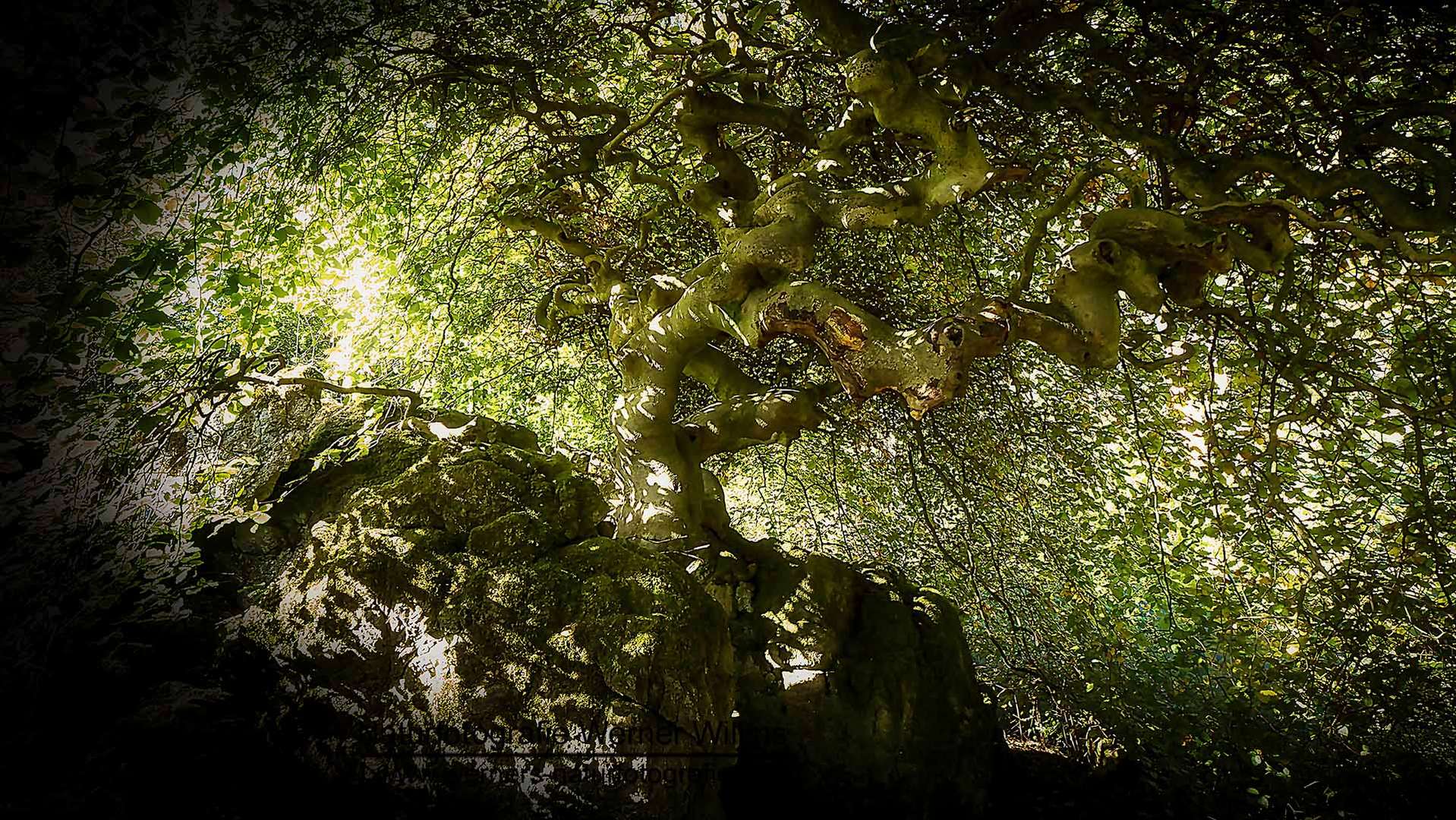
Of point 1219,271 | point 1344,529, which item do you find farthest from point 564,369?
point 1344,529

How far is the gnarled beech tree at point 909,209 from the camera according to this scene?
11.0 ft

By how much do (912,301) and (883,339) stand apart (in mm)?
2104

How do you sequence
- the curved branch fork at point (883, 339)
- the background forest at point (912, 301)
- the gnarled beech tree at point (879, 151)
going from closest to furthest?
1. the background forest at point (912, 301)
2. the gnarled beech tree at point (879, 151)
3. the curved branch fork at point (883, 339)

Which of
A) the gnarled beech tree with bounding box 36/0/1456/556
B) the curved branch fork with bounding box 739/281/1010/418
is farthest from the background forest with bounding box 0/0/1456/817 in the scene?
the curved branch fork with bounding box 739/281/1010/418

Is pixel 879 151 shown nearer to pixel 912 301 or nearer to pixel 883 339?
pixel 912 301

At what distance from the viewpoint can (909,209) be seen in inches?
149

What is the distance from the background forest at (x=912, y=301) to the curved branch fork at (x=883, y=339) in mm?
516

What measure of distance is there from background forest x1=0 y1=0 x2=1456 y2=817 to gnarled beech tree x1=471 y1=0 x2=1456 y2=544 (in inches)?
2.0

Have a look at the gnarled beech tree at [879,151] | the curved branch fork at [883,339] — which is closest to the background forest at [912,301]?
the gnarled beech tree at [879,151]

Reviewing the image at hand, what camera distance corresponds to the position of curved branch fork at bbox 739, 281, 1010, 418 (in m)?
3.62

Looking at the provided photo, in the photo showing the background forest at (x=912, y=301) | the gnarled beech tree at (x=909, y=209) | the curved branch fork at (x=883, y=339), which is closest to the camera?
the background forest at (x=912, y=301)

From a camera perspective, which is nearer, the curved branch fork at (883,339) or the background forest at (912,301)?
the background forest at (912,301)

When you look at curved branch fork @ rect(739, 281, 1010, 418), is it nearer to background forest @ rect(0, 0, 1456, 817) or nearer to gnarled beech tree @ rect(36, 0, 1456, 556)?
gnarled beech tree @ rect(36, 0, 1456, 556)

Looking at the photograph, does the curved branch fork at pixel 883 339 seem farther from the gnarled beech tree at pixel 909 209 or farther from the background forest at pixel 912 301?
the background forest at pixel 912 301
